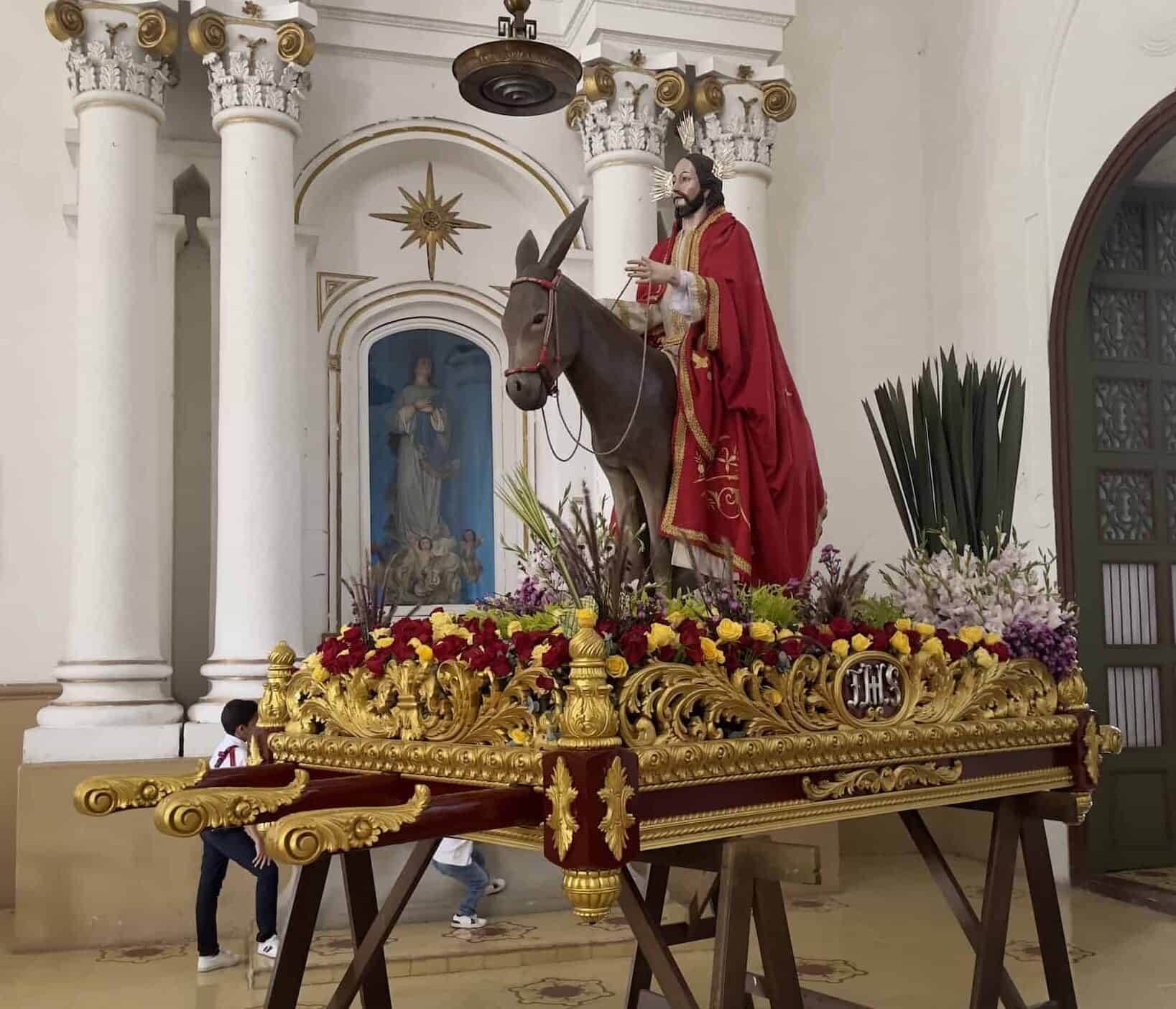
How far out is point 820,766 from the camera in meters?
3.15

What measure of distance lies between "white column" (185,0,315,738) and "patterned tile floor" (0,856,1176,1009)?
1.38 meters

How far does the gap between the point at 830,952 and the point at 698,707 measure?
386 centimetres

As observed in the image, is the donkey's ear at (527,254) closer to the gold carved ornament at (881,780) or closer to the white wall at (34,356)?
the gold carved ornament at (881,780)

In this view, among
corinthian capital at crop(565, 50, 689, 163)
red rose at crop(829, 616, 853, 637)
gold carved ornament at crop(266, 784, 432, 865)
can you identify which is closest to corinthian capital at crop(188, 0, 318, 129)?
corinthian capital at crop(565, 50, 689, 163)

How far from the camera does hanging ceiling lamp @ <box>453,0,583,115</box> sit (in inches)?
180

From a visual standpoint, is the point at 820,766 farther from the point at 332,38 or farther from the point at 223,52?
the point at 332,38

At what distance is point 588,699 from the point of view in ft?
8.68

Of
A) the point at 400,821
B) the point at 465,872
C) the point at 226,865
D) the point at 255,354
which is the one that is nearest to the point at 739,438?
the point at 400,821

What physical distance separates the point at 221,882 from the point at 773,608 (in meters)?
3.84

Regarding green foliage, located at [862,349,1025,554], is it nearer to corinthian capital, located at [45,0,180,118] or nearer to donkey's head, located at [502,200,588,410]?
donkey's head, located at [502,200,588,410]

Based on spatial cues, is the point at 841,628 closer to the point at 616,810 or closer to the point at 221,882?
the point at 616,810

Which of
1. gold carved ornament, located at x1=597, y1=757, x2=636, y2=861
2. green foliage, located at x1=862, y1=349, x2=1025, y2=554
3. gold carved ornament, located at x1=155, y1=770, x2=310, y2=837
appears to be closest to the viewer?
gold carved ornament, located at x1=155, y1=770, x2=310, y2=837

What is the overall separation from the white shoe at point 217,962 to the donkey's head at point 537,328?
3829 millimetres

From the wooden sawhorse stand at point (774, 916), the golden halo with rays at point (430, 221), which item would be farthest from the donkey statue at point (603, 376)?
the golden halo with rays at point (430, 221)
